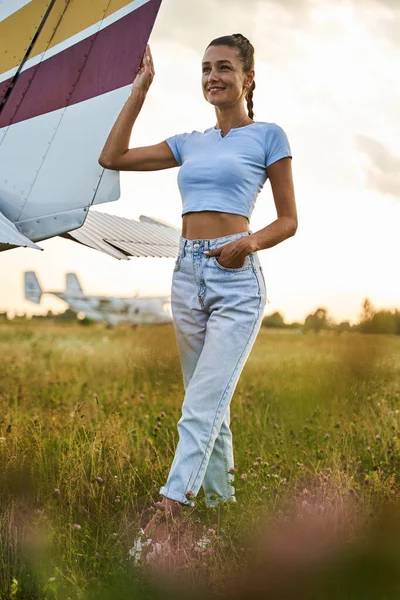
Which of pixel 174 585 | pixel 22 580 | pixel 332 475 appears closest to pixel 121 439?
pixel 332 475

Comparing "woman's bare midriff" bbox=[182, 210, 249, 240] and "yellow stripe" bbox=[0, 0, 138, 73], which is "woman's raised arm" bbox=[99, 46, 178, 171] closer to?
"woman's bare midriff" bbox=[182, 210, 249, 240]

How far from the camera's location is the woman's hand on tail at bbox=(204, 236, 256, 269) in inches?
131

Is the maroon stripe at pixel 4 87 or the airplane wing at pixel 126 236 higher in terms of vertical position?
the maroon stripe at pixel 4 87

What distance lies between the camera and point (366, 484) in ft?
16.3

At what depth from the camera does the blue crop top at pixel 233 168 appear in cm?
344

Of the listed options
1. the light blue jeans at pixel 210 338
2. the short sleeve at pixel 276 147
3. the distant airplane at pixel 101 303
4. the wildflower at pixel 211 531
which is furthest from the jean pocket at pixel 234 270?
the distant airplane at pixel 101 303

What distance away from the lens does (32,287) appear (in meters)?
Answer: 32.0

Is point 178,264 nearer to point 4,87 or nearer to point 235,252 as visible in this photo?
point 235,252

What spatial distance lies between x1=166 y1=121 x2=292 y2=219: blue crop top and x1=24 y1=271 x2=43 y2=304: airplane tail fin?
94.5 feet

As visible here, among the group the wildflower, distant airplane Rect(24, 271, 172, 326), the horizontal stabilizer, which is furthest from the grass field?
distant airplane Rect(24, 271, 172, 326)

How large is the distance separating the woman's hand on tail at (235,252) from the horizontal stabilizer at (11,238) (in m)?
0.83

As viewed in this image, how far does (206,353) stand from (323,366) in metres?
4.67

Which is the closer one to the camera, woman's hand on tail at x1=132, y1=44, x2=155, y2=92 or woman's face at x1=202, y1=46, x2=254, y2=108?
woman's face at x1=202, y1=46, x2=254, y2=108

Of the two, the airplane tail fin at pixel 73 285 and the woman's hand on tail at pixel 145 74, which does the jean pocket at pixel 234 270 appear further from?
the airplane tail fin at pixel 73 285
